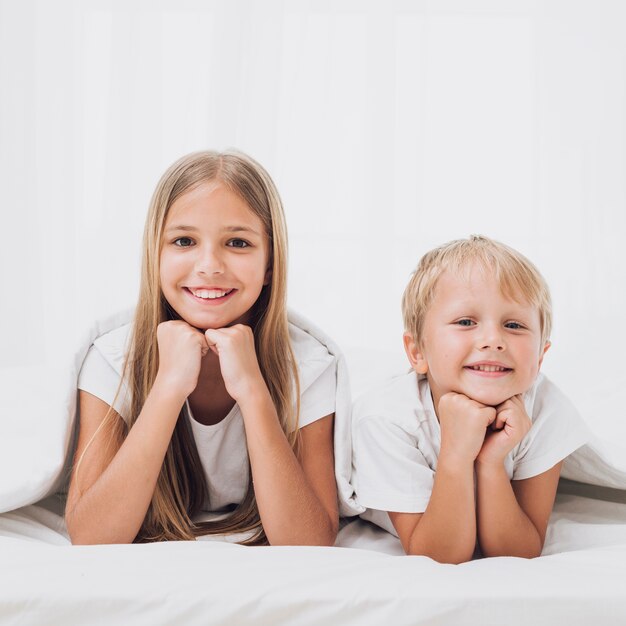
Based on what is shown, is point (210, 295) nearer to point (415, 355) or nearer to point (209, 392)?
point (209, 392)

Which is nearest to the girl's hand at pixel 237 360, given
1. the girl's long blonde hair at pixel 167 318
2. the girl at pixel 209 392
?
the girl at pixel 209 392

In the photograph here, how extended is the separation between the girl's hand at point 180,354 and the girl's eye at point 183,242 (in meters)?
0.12

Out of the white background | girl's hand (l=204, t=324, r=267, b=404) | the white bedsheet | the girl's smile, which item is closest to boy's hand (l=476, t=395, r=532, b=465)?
the white bedsheet

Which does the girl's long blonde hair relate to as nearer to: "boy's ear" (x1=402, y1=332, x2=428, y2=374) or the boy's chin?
"boy's ear" (x1=402, y1=332, x2=428, y2=374)

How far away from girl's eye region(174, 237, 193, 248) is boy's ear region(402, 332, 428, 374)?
14.0 inches

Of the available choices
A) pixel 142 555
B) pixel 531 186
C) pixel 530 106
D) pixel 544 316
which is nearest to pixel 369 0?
pixel 530 106

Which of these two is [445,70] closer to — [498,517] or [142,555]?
[498,517]

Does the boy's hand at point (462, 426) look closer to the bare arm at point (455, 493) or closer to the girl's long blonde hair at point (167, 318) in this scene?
the bare arm at point (455, 493)

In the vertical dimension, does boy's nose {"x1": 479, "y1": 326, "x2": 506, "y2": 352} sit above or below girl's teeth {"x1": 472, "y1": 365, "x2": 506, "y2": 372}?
above

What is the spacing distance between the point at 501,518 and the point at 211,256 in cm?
55

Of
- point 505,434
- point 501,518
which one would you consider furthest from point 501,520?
point 505,434

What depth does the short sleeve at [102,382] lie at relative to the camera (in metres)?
1.33

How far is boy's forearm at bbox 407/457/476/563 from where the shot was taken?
3.82ft

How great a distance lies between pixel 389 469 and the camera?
126 centimetres
